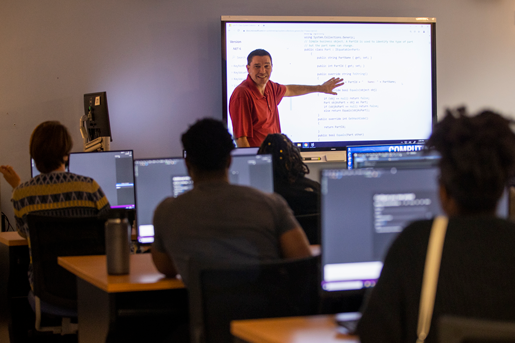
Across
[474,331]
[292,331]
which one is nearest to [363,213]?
[292,331]

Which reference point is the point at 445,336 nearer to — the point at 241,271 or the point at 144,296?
the point at 241,271

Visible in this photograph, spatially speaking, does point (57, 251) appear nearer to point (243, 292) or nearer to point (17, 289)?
point (17, 289)

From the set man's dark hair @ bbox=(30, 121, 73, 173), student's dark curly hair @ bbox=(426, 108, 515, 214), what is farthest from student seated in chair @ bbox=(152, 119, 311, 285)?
man's dark hair @ bbox=(30, 121, 73, 173)

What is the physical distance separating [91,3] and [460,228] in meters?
4.23

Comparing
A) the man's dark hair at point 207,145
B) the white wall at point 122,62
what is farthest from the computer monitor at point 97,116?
the man's dark hair at point 207,145

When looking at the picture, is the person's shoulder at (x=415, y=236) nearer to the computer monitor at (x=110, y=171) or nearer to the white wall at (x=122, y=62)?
the computer monitor at (x=110, y=171)

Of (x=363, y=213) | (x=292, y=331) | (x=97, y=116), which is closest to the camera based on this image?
(x=292, y=331)

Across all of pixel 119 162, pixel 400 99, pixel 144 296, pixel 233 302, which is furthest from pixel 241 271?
pixel 400 99

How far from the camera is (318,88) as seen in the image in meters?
4.62

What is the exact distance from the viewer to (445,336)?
2.49 feet

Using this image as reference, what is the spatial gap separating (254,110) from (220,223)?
3024 millimetres

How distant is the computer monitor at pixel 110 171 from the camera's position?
3146mm

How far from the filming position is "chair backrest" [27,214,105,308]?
2184mm

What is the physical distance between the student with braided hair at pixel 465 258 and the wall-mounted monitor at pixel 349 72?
359cm
